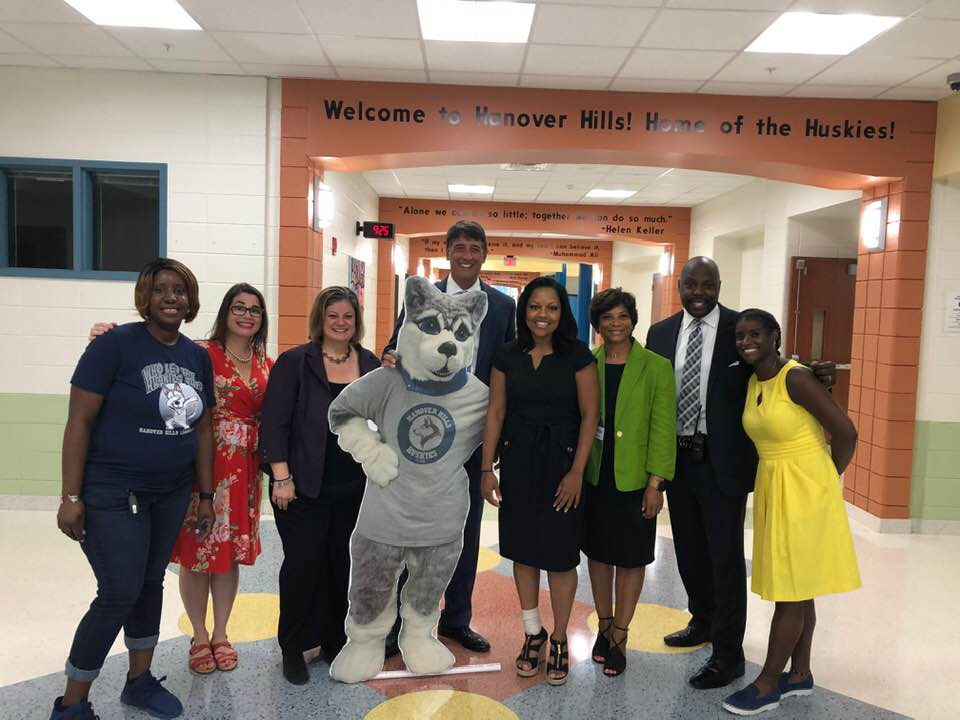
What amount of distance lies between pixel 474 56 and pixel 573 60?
0.59 m

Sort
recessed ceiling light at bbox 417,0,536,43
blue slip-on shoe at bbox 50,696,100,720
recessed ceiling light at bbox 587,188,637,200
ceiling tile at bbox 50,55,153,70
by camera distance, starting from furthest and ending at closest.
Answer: recessed ceiling light at bbox 587,188,637,200 < ceiling tile at bbox 50,55,153,70 < recessed ceiling light at bbox 417,0,536,43 < blue slip-on shoe at bbox 50,696,100,720

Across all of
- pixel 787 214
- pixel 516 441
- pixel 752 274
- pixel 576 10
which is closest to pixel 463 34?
pixel 576 10

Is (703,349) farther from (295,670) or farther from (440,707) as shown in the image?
(295,670)

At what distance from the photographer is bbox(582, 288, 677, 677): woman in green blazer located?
2.51m

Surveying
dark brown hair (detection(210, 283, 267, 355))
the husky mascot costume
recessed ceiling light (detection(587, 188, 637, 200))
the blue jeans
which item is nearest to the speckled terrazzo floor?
the husky mascot costume

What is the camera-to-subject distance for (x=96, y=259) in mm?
4812

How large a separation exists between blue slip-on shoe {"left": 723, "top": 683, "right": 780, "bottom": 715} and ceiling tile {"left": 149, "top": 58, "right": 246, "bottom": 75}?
14.1 feet

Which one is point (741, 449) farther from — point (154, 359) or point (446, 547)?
point (154, 359)

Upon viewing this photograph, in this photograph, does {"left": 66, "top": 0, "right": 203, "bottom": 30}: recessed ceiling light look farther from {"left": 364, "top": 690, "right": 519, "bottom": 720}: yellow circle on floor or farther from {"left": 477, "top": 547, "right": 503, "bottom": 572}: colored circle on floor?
{"left": 364, "top": 690, "right": 519, "bottom": 720}: yellow circle on floor

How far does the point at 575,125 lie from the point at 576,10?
1.28m

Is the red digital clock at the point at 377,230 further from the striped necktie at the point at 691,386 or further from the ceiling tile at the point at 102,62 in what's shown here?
the striped necktie at the point at 691,386

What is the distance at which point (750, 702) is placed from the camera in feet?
8.10

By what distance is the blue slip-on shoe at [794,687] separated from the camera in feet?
8.43

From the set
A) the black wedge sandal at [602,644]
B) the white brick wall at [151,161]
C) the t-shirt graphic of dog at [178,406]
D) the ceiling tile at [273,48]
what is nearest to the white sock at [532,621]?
the black wedge sandal at [602,644]
